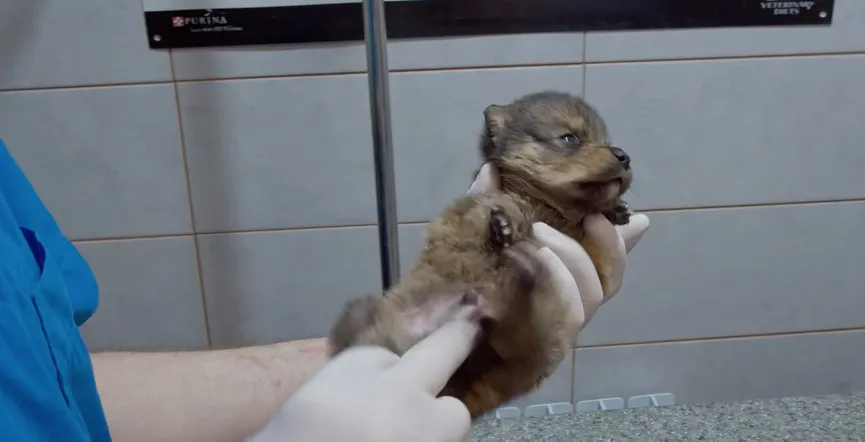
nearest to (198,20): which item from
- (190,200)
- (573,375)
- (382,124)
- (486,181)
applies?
(190,200)

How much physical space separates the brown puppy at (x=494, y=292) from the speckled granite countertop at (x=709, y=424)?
0.62 metres

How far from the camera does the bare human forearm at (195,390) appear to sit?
682 millimetres

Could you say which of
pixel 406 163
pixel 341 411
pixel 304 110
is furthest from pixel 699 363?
pixel 341 411

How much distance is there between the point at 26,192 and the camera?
23.6 inches

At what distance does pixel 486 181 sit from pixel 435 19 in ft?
1.91

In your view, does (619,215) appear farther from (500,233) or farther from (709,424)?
(709,424)

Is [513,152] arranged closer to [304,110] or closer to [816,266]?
[304,110]

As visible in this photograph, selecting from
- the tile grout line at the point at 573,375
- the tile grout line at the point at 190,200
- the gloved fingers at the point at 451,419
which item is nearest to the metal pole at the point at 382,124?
the gloved fingers at the point at 451,419

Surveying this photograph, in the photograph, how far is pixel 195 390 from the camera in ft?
2.37

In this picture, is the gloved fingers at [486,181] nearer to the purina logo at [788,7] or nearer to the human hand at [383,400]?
the human hand at [383,400]

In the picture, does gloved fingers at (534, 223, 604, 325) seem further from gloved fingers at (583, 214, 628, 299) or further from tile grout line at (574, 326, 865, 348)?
tile grout line at (574, 326, 865, 348)

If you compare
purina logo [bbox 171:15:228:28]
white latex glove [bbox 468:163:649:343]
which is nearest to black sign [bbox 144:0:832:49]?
purina logo [bbox 171:15:228:28]

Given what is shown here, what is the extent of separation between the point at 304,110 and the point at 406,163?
197 millimetres

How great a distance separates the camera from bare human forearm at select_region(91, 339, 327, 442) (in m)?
0.68
